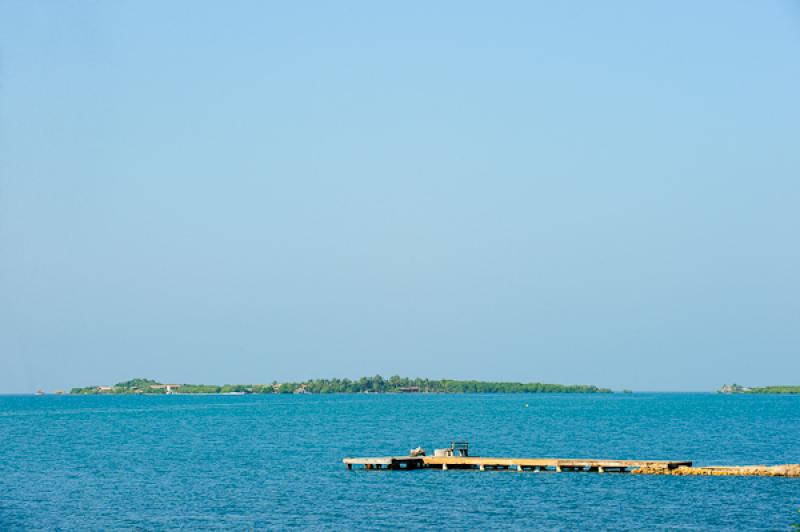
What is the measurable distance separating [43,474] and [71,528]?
28877 millimetres

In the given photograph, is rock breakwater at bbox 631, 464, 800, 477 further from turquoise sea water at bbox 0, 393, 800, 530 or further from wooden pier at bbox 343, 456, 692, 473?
turquoise sea water at bbox 0, 393, 800, 530

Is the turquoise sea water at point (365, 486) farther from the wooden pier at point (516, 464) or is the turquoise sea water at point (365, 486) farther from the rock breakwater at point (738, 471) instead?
the rock breakwater at point (738, 471)

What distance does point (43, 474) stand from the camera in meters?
78.9

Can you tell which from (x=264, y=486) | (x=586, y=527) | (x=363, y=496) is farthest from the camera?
(x=264, y=486)

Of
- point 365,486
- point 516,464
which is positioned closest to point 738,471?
point 516,464

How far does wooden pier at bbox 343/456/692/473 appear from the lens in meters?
70.6

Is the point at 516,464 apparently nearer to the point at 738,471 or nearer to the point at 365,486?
the point at 365,486

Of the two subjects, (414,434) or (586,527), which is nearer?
(586,527)

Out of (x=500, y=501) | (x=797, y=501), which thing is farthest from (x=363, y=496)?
(x=797, y=501)

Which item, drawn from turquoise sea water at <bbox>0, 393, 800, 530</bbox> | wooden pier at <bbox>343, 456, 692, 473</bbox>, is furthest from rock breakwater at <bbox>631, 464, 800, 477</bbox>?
turquoise sea water at <bbox>0, 393, 800, 530</bbox>

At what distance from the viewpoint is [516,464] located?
7369 cm

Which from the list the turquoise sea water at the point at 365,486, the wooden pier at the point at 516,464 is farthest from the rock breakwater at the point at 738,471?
the turquoise sea water at the point at 365,486

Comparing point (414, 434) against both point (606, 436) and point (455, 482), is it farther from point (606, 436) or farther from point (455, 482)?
point (455, 482)

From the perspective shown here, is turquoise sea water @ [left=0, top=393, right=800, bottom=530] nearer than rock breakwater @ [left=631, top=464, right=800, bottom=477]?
Yes
